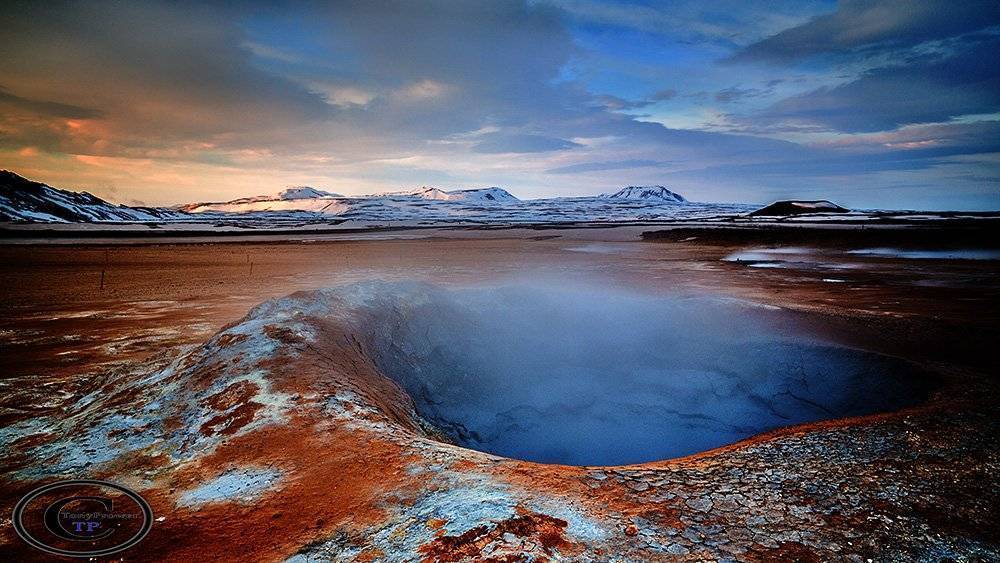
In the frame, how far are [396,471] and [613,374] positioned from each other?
21.6 ft

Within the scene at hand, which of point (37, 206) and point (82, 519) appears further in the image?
point (37, 206)

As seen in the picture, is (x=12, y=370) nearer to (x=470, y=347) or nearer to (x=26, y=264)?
(x=470, y=347)

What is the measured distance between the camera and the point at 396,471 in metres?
2.95

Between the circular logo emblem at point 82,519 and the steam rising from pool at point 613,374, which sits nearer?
the circular logo emblem at point 82,519

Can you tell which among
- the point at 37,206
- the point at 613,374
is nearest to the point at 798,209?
the point at 613,374

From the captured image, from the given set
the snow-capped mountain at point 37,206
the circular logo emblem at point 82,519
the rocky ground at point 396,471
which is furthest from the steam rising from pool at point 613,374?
the snow-capped mountain at point 37,206

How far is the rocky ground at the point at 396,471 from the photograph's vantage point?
2295mm

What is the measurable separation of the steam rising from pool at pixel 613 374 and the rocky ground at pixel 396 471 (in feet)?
3.11

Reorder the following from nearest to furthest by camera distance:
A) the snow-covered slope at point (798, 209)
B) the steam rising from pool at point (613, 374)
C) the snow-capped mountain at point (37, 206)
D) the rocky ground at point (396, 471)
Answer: the rocky ground at point (396, 471) < the steam rising from pool at point (613, 374) < the snow-capped mountain at point (37, 206) < the snow-covered slope at point (798, 209)

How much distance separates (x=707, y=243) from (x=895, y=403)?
1120 inches

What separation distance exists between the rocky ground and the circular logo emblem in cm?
9

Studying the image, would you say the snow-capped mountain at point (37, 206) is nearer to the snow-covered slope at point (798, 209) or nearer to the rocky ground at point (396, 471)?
the rocky ground at point (396, 471)

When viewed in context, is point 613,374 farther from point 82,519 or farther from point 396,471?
point 82,519

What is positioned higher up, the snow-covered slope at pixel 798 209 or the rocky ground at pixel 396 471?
the snow-covered slope at pixel 798 209
